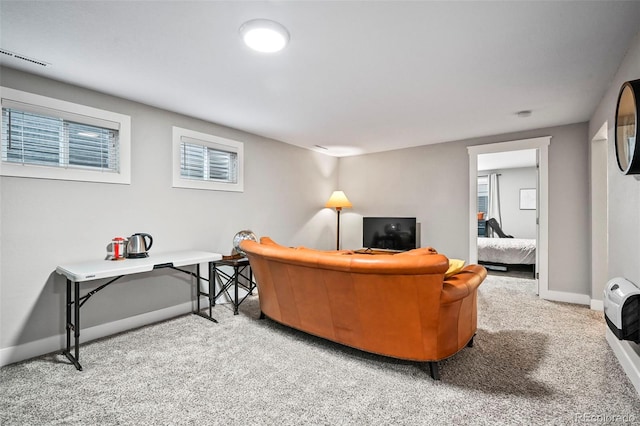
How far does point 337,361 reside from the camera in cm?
235

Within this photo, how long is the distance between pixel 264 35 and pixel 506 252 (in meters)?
5.92

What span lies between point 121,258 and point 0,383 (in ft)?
3.67

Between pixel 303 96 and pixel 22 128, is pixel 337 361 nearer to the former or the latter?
pixel 303 96

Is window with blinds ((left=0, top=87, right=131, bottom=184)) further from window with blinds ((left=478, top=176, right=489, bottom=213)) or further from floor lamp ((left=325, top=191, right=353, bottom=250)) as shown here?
window with blinds ((left=478, top=176, right=489, bottom=213))

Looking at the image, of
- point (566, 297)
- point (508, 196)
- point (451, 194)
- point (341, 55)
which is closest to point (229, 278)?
point (341, 55)

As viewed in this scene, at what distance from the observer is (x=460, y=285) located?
2076 millimetres

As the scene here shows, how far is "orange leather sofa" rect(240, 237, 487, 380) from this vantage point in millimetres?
1974

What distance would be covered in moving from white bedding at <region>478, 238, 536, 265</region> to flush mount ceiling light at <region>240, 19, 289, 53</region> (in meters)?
5.70

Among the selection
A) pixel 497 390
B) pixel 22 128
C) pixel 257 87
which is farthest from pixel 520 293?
pixel 22 128

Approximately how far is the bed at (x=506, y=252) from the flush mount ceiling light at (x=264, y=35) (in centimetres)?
570

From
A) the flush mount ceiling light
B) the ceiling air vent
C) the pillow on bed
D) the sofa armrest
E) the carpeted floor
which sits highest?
the ceiling air vent

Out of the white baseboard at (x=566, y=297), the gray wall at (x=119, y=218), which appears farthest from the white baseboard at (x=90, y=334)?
the white baseboard at (x=566, y=297)

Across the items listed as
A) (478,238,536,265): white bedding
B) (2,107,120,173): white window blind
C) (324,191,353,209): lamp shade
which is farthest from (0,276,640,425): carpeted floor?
(478,238,536,265): white bedding

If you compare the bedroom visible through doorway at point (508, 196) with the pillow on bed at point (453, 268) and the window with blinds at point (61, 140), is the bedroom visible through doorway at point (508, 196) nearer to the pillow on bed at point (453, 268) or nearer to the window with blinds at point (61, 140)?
the pillow on bed at point (453, 268)
